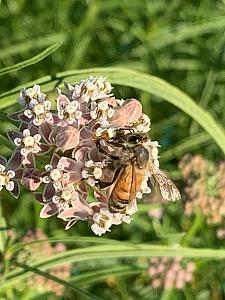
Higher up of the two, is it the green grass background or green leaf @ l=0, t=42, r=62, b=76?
the green grass background

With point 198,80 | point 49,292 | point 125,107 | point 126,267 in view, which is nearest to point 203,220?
point 126,267

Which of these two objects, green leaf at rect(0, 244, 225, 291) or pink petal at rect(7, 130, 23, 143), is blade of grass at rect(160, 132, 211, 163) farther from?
pink petal at rect(7, 130, 23, 143)

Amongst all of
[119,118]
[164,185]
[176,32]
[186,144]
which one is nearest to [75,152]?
[119,118]

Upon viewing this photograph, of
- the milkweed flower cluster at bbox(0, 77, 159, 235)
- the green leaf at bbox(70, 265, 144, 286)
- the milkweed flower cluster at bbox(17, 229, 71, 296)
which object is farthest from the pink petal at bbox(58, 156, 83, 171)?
the green leaf at bbox(70, 265, 144, 286)

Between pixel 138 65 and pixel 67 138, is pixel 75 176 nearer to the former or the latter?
pixel 67 138

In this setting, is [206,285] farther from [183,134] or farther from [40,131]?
[40,131]

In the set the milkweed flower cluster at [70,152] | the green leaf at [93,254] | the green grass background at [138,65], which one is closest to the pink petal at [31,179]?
the milkweed flower cluster at [70,152]
